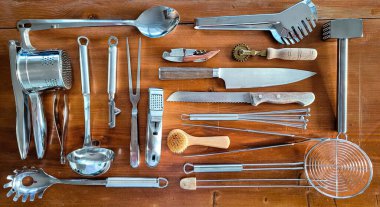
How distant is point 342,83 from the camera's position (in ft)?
Answer: 2.81

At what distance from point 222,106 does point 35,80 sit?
19.6 inches

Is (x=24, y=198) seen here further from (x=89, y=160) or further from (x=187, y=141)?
(x=187, y=141)

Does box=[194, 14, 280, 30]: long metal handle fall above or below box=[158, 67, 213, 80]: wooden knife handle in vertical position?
above

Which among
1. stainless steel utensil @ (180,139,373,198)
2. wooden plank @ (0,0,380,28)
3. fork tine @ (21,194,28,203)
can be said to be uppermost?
wooden plank @ (0,0,380,28)

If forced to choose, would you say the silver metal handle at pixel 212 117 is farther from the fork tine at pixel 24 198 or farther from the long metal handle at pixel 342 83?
the fork tine at pixel 24 198

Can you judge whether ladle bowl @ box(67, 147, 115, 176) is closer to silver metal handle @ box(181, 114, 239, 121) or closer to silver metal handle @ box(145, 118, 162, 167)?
silver metal handle @ box(145, 118, 162, 167)

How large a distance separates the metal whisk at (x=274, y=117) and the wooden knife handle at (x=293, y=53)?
145mm

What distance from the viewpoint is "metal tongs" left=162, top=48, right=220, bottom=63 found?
0.86 m

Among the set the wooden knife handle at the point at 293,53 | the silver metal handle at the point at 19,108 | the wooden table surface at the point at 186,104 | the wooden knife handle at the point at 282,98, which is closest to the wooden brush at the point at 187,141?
the wooden table surface at the point at 186,104

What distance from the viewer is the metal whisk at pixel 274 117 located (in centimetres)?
88

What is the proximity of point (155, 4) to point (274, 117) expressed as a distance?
457mm

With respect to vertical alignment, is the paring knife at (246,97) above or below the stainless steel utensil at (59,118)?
above

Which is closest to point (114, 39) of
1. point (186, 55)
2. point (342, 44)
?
point (186, 55)

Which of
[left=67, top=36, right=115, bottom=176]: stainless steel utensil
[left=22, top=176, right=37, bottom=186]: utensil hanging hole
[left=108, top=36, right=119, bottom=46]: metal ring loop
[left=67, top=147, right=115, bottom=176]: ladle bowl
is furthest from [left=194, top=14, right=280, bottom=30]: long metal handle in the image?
[left=22, top=176, right=37, bottom=186]: utensil hanging hole
